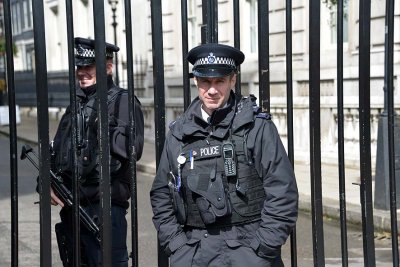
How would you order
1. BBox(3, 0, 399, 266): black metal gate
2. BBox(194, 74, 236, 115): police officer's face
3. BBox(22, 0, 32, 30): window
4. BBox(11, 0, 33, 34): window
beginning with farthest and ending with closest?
1. BBox(11, 0, 33, 34): window
2. BBox(22, 0, 32, 30): window
3. BBox(3, 0, 399, 266): black metal gate
4. BBox(194, 74, 236, 115): police officer's face

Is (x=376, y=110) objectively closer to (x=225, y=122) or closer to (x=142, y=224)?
(x=142, y=224)

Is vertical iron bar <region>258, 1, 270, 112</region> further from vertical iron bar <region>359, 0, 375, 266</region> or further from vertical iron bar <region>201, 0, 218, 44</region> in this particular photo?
vertical iron bar <region>359, 0, 375, 266</region>

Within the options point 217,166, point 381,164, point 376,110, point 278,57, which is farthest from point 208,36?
point 278,57

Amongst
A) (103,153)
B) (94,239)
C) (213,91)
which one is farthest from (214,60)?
(94,239)

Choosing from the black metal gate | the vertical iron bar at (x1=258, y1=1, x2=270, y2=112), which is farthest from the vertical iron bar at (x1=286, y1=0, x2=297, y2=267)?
the vertical iron bar at (x1=258, y1=1, x2=270, y2=112)

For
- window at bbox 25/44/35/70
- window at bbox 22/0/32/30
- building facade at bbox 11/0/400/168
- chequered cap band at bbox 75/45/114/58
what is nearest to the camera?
chequered cap band at bbox 75/45/114/58

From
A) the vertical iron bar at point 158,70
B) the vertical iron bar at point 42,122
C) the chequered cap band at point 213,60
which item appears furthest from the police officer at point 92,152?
the chequered cap band at point 213,60

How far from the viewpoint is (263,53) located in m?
3.59

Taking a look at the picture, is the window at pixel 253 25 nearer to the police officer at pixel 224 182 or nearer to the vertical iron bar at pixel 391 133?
the vertical iron bar at pixel 391 133

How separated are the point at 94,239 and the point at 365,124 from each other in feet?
6.00

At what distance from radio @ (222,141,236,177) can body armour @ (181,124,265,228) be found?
18 millimetres

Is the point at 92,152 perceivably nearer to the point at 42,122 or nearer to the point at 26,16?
the point at 42,122

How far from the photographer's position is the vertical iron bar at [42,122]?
313 centimetres

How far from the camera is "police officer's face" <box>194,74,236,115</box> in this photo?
3.06 meters
